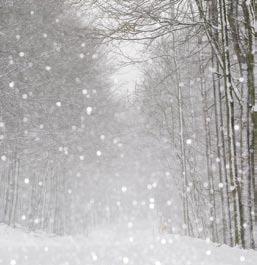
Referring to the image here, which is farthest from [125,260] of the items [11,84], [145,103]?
[145,103]

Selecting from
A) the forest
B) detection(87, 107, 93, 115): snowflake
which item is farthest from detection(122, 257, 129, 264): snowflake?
detection(87, 107, 93, 115): snowflake

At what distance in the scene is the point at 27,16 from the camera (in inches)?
603

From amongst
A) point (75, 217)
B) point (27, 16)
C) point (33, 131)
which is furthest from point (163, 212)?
point (27, 16)

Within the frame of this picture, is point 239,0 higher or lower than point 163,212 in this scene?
higher

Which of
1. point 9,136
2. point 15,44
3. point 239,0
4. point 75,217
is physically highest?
point 15,44

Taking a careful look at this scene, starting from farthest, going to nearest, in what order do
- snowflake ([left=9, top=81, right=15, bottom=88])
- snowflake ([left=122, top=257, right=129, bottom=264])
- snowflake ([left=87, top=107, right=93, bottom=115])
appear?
snowflake ([left=87, top=107, right=93, bottom=115]), snowflake ([left=9, top=81, right=15, bottom=88]), snowflake ([left=122, top=257, right=129, bottom=264])

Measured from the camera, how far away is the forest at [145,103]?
287 inches

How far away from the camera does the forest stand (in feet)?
23.9

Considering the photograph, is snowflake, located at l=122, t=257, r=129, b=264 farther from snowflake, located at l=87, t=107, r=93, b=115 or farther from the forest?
snowflake, located at l=87, t=107, r=93, b=115

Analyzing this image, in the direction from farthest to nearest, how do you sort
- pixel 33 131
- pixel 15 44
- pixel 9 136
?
pixel 33 131 → pixel 9 136 → pixel 15 44

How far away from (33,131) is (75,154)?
265 inches

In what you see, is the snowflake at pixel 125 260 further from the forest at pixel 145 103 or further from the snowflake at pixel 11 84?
the snowflake at pixel 11 84

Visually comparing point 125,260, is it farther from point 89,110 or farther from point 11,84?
point 89,110

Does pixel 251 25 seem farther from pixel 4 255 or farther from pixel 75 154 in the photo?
pixel 75 154
